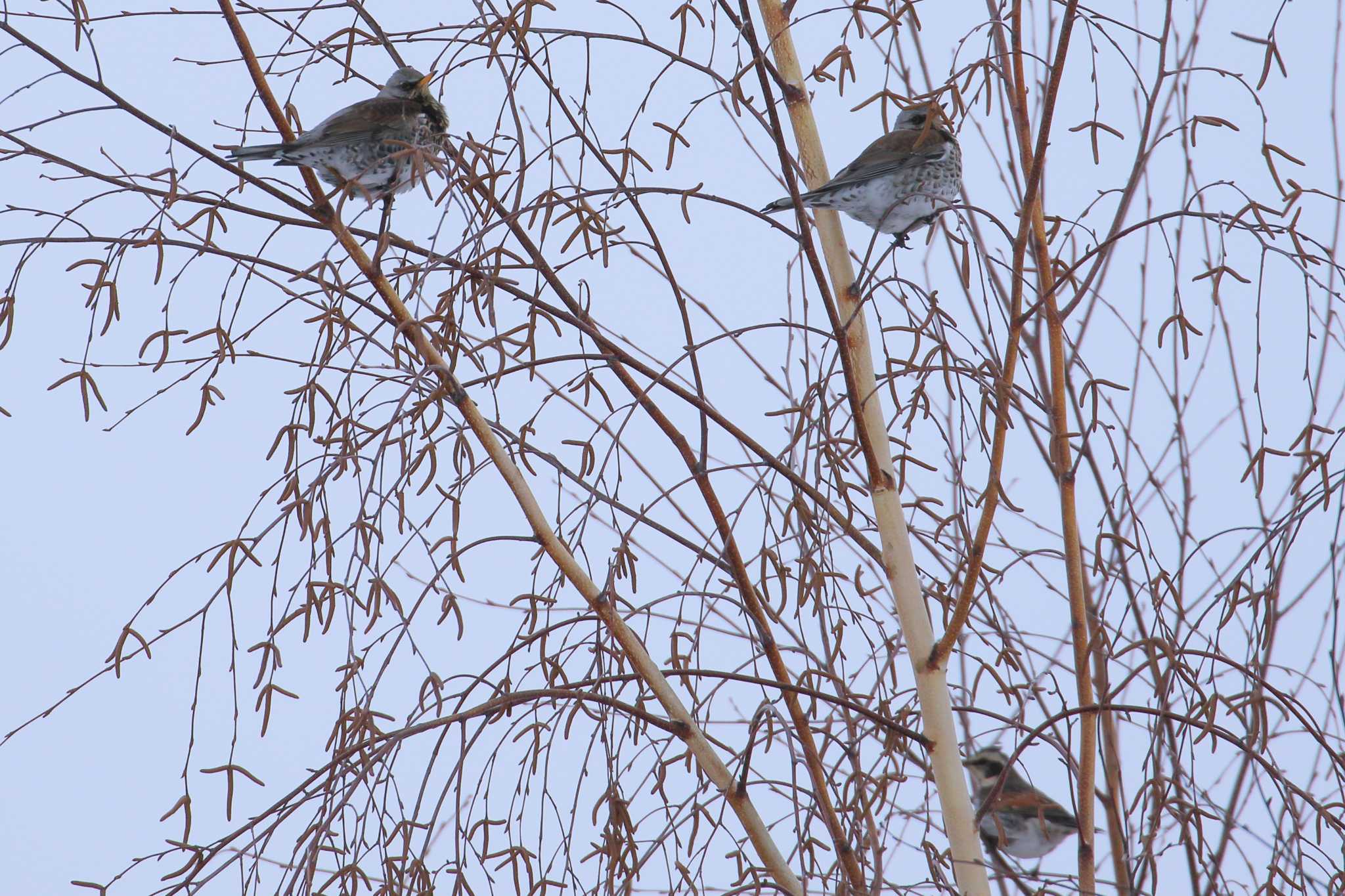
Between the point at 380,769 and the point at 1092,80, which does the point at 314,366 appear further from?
the point at 1092,80

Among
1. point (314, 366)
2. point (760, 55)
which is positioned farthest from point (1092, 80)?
point (314, 366)

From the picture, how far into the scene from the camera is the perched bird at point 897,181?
1390 mm

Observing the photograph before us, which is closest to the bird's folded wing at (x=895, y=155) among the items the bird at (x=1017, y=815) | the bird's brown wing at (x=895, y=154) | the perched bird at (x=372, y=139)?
the bird's brown wing at (x=895, y=154)

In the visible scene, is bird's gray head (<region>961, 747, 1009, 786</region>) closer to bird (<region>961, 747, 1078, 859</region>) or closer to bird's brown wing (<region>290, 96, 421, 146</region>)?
bird (<region>961, 747, 1078, 859</region>)

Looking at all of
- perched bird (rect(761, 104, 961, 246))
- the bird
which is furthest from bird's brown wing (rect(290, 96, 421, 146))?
the bird

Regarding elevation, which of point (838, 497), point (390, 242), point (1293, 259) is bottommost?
point (1293, 259)

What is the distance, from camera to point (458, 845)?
97 cm

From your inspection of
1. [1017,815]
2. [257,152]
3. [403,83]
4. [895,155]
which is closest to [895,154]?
[895,155]

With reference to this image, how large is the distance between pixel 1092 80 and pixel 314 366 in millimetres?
807

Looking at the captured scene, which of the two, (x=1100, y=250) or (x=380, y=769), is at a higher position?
(x=1100, y=250)

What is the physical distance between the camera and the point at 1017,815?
2.03 m

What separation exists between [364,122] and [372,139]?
0.44ft

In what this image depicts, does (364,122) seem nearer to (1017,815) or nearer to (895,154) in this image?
(895,154)

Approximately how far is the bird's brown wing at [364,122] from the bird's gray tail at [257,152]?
36 mm
